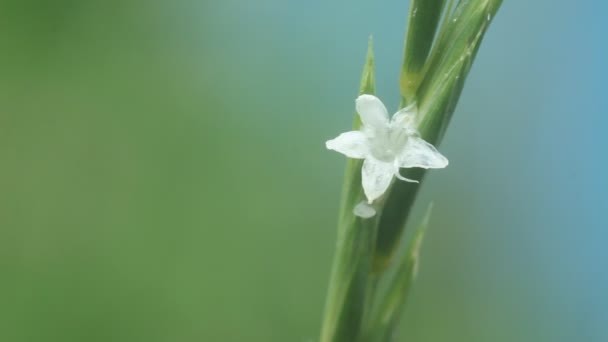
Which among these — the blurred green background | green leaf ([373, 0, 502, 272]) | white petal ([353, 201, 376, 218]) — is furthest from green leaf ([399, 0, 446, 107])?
the blurred green background

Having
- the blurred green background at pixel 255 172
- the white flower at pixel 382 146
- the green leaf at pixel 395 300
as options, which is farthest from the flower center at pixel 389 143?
the blurred green background at pixel 255 172

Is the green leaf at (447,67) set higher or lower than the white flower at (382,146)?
higher

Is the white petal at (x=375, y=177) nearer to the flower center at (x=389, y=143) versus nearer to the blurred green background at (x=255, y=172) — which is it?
the flower center at (x=389, y=143)

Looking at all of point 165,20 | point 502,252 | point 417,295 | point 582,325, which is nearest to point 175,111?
point 165,20

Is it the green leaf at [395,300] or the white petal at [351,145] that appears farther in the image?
the green leaf at [395,300]

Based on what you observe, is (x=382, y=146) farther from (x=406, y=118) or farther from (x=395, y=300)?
(x=395, y=300)

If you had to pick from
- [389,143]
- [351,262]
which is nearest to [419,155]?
[389,143]
